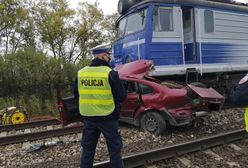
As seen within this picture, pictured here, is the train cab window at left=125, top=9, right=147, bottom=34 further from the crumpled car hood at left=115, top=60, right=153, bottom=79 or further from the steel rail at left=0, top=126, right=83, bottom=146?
the steel rail at left=0, top=126, right=83, bottom=146

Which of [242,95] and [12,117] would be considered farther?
[12,117]

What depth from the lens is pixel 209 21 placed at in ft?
37.8

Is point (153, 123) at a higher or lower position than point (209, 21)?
lower

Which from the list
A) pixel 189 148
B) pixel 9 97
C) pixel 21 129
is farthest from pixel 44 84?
pixel 189 148

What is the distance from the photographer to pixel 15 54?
15.0 m

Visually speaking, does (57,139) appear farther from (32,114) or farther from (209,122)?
(32,114)

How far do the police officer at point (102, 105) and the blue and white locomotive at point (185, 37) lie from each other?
516cm

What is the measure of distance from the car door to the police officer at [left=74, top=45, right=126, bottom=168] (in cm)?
373

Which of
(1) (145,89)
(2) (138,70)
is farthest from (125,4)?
(1) (145,89)

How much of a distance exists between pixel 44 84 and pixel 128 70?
7.11 m

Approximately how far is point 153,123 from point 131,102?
34.8 inches

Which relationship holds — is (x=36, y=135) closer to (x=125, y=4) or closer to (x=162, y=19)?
(x=162, y=19)

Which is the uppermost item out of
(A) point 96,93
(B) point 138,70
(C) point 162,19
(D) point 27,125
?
(C) point 162,19

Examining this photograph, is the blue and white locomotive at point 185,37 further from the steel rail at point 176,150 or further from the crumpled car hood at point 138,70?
the steel rail at point 176,150
